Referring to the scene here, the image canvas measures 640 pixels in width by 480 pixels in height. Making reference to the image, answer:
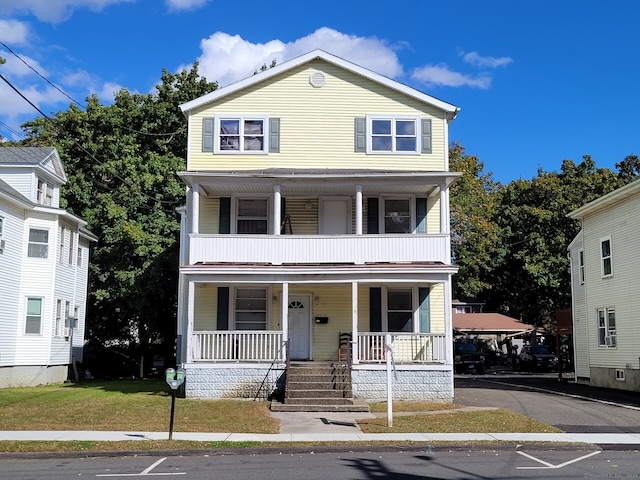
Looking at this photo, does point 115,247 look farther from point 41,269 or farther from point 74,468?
point 74,468

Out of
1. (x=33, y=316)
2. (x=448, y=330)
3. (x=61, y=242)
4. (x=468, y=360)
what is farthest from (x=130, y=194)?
(x=468, y=360)

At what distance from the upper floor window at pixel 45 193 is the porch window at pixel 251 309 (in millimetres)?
11228

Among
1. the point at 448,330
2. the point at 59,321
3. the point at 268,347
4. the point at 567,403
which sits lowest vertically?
the point at 567,403

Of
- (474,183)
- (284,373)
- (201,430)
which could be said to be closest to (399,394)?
(284,373)

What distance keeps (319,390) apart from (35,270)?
1434 centimetres

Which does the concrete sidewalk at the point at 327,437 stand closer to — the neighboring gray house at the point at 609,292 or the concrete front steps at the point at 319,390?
the concrete front steps at the point at 319,390

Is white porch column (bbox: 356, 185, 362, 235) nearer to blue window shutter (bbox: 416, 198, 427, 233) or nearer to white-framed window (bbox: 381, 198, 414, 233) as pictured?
white-framed window (bbox: 381, 198, 414, 233)

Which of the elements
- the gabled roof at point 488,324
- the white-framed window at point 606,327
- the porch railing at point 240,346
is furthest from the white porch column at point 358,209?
the gabled roof at point 488,324

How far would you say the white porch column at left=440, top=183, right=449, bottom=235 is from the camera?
68.0 feet

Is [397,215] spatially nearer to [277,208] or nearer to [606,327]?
[277,208]

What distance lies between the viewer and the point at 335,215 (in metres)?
22.8

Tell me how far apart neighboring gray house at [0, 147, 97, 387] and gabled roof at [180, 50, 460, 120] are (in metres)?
8.56

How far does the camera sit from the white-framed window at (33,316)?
88.4 feet

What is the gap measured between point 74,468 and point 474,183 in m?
32.9
